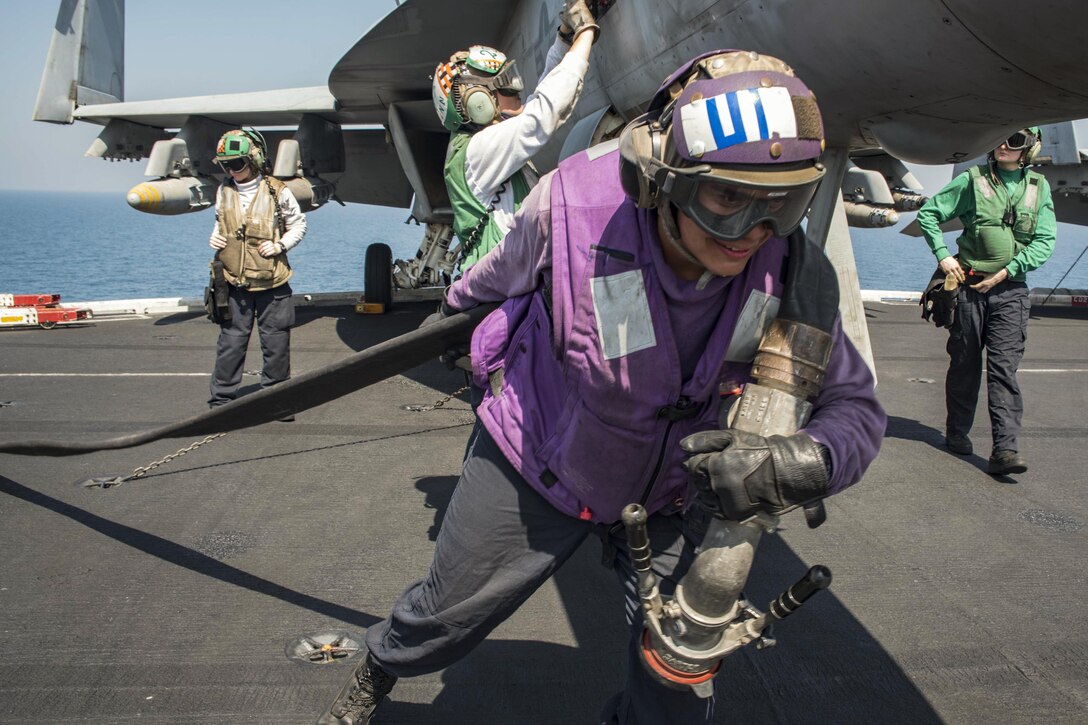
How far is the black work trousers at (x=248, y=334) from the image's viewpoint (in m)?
5.94

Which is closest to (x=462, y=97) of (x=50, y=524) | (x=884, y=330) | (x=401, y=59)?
(x=50, y=524)

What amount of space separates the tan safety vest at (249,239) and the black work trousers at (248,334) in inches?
4.7

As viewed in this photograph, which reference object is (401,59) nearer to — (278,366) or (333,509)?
(278,366)

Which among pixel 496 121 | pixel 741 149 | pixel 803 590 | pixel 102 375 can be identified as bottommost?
pixel 102 375

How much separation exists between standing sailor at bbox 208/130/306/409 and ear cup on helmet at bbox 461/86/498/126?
2932 mm

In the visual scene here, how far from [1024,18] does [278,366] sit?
505 cm

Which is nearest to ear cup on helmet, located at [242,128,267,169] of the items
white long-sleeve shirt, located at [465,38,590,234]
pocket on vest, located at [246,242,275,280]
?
pocket on vest, located at [246,242,275,280]

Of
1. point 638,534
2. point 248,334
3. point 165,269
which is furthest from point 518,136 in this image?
point 165,269

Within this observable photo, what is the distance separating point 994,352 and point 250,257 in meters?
4.82

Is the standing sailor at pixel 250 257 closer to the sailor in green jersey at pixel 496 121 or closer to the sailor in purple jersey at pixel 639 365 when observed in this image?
the sailor in green jersey at pixel 496 121

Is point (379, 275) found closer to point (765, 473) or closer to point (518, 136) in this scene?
point (518, 136)

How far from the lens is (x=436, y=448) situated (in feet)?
17.5

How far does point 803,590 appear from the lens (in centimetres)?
160

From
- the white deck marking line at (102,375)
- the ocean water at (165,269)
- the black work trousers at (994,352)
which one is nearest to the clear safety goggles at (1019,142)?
the black work trousers at (994,352)
